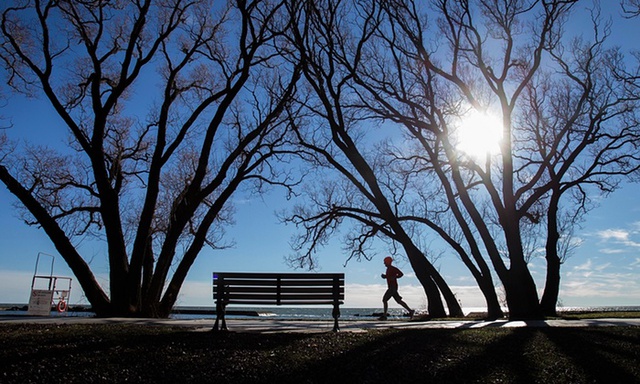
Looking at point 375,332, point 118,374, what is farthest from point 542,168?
point 118,374

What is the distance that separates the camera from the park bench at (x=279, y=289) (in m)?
9.20

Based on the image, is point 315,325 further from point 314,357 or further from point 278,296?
point 314,357

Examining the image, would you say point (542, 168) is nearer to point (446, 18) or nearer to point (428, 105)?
point (428, 105)

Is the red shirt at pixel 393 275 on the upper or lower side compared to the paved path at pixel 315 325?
→ upper

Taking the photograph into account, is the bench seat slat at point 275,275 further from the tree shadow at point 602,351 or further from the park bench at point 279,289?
the tree shadow at point 602,351

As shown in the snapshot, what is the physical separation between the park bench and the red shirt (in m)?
4.52

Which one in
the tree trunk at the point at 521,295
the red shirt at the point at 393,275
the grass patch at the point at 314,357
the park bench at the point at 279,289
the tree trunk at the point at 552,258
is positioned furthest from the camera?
the tree trunk at the point at 552,258

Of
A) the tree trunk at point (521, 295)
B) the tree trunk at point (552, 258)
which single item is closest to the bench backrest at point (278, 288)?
the tree trunk at point (521, 295)

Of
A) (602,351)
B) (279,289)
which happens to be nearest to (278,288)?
(279,289)

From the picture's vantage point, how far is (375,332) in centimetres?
859

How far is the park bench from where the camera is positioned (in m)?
9.20

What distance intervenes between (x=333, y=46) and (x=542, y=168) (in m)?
7.45

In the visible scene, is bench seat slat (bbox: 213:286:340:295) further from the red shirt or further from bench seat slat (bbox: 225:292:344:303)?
the red shirt

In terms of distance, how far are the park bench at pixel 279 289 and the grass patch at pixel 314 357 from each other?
1110mm
